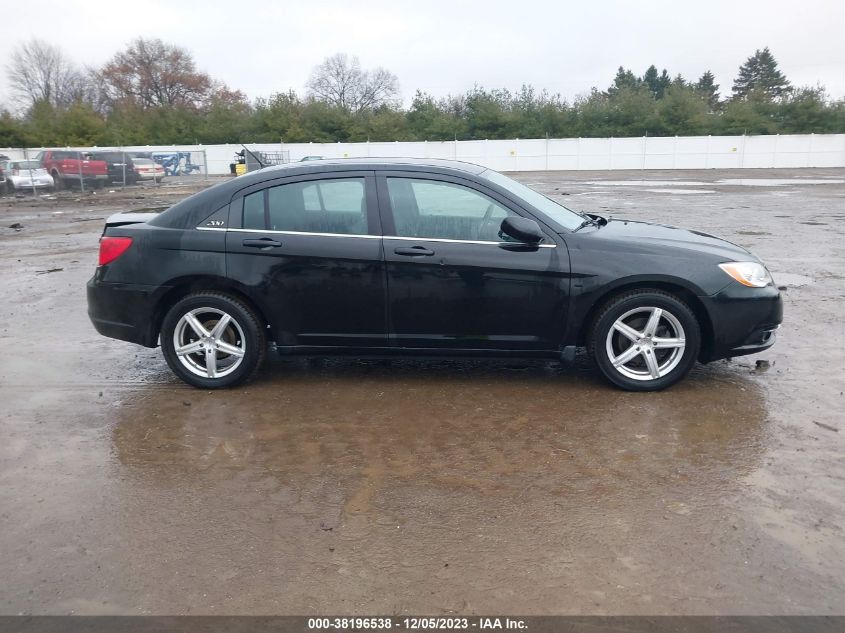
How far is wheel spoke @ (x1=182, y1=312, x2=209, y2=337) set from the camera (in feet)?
16.8

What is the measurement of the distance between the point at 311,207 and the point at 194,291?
3.55 ft

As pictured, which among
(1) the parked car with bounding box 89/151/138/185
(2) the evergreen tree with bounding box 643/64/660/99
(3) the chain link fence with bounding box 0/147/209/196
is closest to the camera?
(3) the chain link fence with bounding box 0/147/209/196

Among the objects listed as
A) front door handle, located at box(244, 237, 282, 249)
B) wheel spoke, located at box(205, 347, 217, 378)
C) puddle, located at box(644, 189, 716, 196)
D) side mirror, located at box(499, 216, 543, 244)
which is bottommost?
wheel spoke, located at box(205, 347, 217, 378)

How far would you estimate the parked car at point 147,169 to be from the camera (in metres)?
32.5

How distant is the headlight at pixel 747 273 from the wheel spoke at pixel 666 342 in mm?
589

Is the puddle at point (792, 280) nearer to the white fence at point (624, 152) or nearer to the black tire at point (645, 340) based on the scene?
the black tire at point (645, 340)

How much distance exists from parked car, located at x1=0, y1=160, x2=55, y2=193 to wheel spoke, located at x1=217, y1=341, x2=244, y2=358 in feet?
91.4

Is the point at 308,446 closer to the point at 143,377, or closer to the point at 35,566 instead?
the point at 35,566

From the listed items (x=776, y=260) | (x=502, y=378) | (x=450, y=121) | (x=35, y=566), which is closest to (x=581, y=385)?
(x=502, y=378)

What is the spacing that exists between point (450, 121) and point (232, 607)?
195ft

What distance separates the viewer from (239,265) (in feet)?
16.5

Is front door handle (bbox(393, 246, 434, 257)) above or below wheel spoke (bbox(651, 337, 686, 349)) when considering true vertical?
above

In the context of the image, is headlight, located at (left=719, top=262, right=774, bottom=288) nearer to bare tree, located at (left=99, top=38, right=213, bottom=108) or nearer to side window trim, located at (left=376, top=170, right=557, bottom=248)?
side window trim, located at (left=376, top=170, right=557, bottom=248)

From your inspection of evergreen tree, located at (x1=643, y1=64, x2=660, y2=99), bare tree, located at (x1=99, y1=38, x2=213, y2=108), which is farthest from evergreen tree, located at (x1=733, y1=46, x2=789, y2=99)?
bare tree, located at (x1=99, y1=38, x2=213, y2=108)
